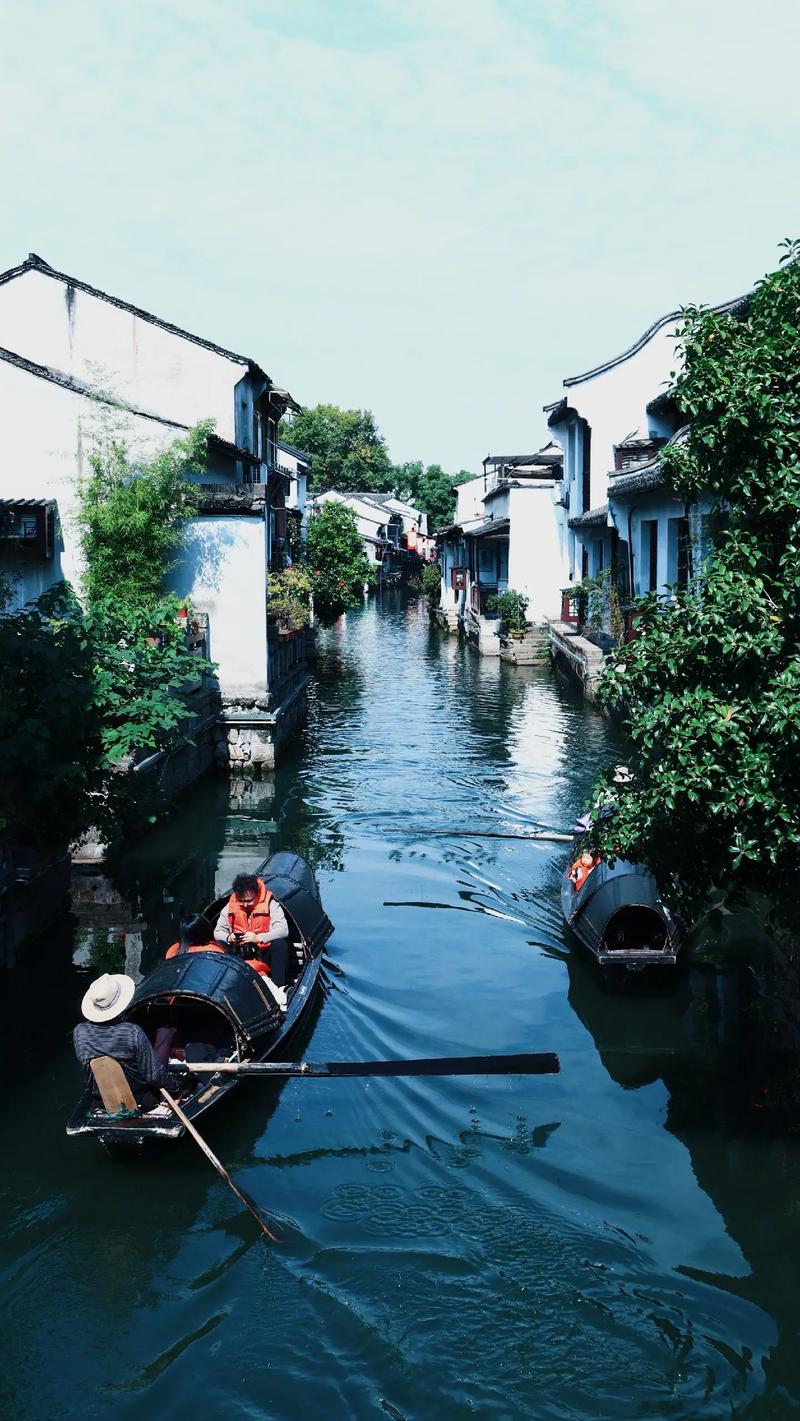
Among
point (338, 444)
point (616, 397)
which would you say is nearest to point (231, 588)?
point (616, 397)

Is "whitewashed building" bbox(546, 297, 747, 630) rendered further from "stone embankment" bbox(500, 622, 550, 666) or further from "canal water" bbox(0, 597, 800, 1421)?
"canal water" bbox(0, 597, 800, 1421)

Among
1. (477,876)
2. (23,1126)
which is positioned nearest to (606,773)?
(23,1126)

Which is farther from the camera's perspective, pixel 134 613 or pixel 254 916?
pixel 134 613

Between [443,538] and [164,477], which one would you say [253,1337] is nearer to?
[164,477]

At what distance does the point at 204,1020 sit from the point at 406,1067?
2.01m

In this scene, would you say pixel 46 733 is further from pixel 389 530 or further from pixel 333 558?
pixel 389 530

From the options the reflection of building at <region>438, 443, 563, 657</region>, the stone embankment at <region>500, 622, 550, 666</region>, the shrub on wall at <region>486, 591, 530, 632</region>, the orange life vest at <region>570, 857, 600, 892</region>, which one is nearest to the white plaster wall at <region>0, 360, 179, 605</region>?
the orange life vest at <region>570, 857, 600, 892</region>

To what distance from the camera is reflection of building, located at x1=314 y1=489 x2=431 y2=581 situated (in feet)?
247

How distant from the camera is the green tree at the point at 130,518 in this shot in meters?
20.0

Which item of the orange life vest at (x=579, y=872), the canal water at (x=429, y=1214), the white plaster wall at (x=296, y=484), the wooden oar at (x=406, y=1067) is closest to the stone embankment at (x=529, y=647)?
the white plaster wall at (x=296, y=484)

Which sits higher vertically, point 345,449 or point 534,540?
point 345,449

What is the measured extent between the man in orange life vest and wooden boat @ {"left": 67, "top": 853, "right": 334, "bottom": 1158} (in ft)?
0.97

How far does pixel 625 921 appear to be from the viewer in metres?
11.9

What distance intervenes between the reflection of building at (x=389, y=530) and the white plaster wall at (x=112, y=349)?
43336 mm
